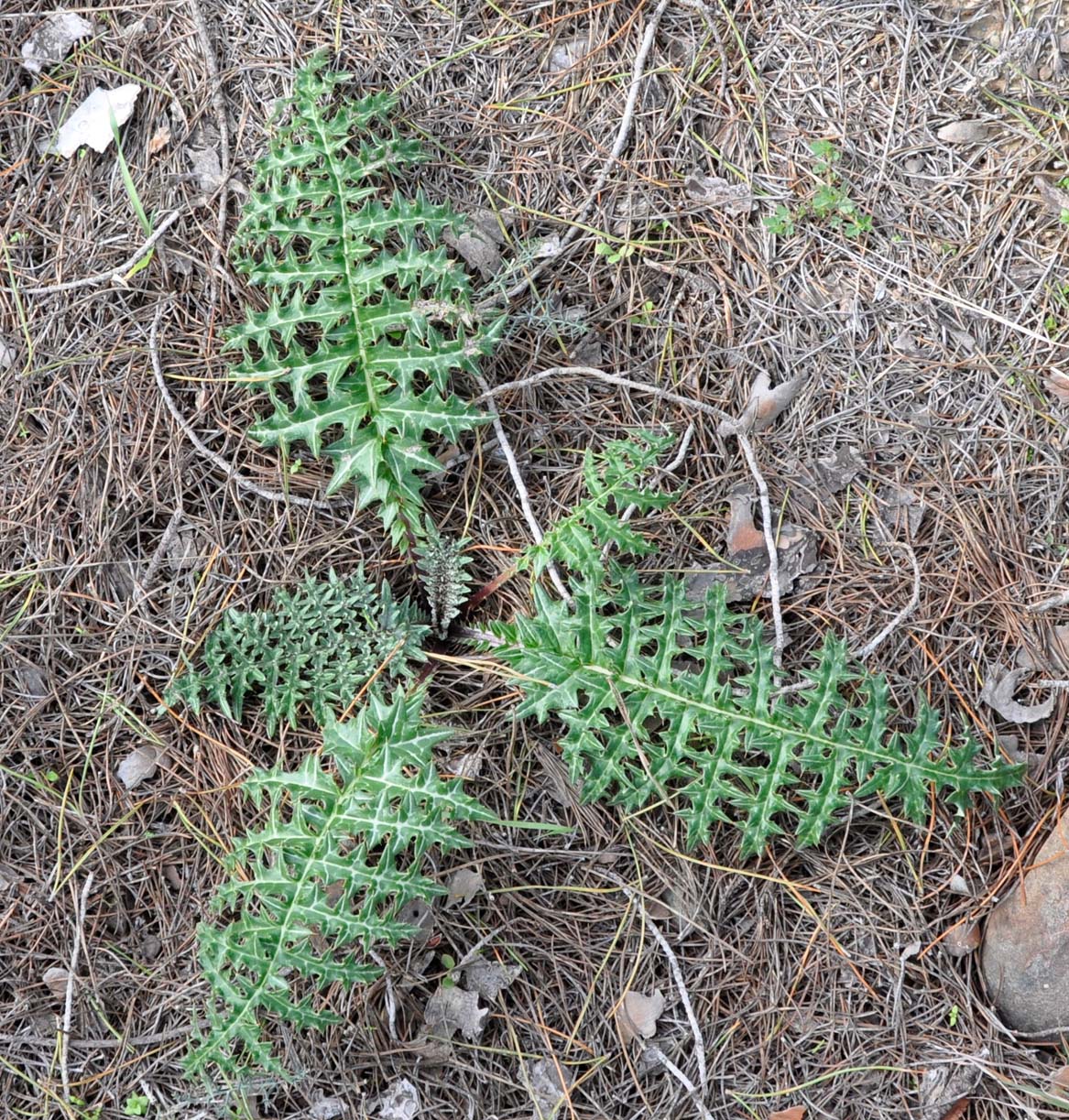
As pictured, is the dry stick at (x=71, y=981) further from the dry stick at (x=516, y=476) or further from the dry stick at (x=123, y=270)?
the dry stick at (x=123, y=270)

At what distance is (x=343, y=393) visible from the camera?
2957mm

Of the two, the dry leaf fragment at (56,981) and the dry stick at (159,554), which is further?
the dry stick at (159,554)

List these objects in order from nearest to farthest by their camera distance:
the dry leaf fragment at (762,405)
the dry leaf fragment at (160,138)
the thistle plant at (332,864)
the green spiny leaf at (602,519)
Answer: the thistle plant at (332,864) < the green spiny leaf at (602,519) < the dry leaf fragment at (762,405) < the dry leaf fragment at (160,138)

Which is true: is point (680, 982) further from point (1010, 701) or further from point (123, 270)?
point (123, 270)

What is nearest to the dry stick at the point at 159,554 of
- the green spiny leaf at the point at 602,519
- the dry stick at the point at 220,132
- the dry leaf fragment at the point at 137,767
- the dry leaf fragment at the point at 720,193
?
the dry leaf fragment at the point at 137,767

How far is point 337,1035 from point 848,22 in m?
3.60

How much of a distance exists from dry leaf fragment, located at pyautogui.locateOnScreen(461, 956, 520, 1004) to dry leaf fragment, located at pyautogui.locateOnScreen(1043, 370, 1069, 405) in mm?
2480

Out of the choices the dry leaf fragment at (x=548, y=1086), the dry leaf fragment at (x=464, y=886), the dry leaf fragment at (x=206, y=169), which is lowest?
the dry leaf fragment at (x=548, y=1086)

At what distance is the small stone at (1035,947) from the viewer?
9.60ft

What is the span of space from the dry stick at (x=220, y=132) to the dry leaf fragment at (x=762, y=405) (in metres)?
1.73

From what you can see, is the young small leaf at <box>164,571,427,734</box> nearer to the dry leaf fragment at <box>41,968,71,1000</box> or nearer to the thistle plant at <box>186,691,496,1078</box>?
the thistle plant at <box>186,691,496,1078</box>

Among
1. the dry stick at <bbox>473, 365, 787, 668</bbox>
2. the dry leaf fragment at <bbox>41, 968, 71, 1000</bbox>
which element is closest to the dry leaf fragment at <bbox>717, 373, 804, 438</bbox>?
the dry stick at <bbox>473, 365, 787, 668</bbox>

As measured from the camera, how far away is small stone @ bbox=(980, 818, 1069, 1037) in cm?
293

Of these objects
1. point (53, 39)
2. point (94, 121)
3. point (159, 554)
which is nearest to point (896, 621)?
point (159, 554)
